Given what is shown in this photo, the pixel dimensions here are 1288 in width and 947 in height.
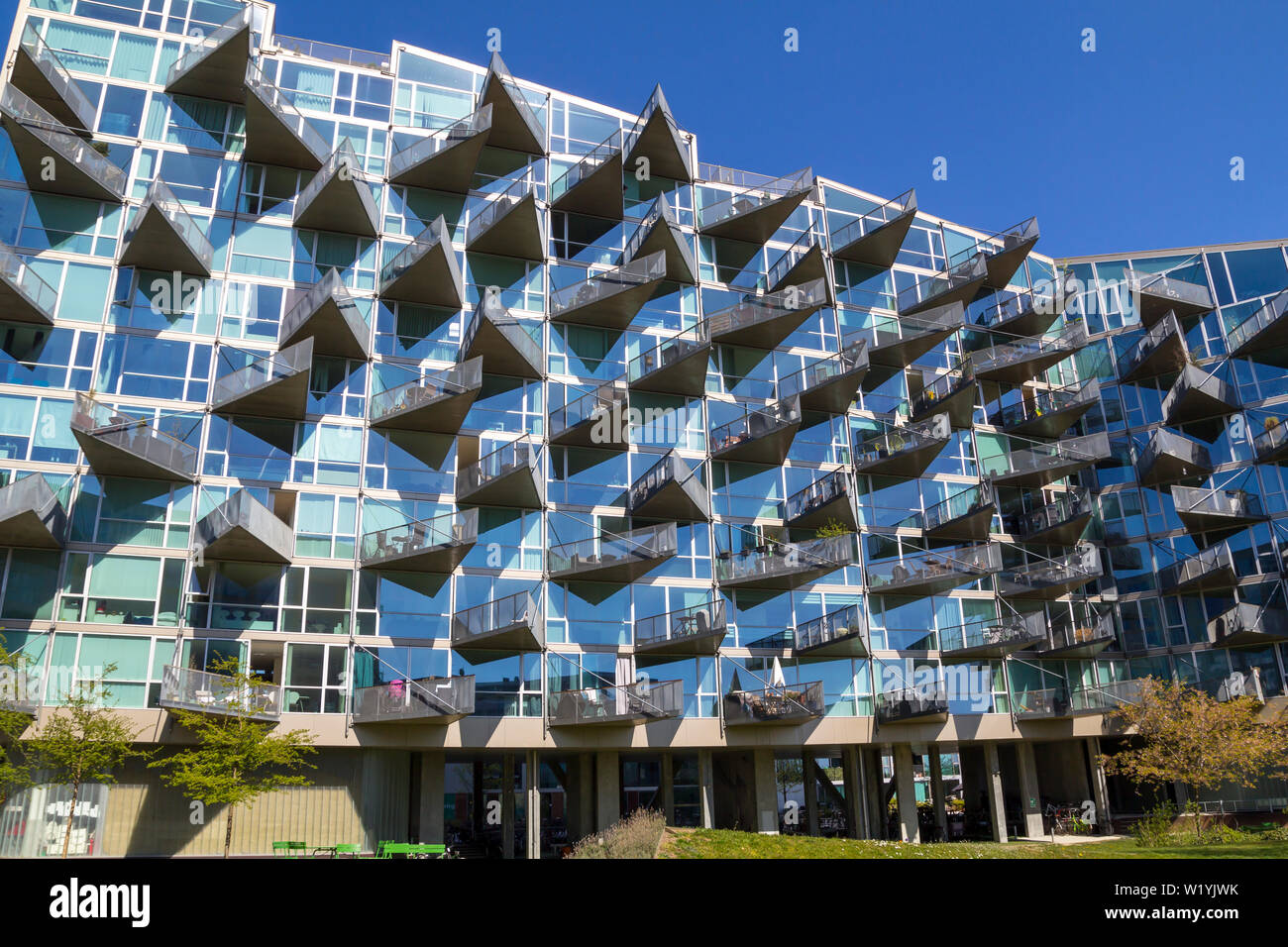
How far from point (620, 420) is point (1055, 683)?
19.2m

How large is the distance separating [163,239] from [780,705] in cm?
2260

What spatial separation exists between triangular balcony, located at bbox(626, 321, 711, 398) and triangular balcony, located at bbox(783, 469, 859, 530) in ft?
16.5

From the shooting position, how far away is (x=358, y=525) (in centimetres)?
2747

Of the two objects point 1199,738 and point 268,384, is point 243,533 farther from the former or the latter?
point 1199,738

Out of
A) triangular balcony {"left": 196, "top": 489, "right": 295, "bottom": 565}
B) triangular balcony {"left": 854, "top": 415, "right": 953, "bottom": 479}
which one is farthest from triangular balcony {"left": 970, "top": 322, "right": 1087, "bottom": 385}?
triangular balcony {"left": 196, "top": 489, "right": 295, "bottom": 565}

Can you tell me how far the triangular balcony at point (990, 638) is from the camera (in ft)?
107

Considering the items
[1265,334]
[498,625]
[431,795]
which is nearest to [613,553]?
[498,625]

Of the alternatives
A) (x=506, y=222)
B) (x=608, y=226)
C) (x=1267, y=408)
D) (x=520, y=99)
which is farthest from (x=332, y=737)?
(x=1267, y=408)

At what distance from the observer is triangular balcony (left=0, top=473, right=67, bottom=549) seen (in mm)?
22859

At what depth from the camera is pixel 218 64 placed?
2981 centimetres

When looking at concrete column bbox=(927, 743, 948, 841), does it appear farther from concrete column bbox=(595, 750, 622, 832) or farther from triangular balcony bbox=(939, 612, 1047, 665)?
concrete column bbox=(595, 750, 622, 832)

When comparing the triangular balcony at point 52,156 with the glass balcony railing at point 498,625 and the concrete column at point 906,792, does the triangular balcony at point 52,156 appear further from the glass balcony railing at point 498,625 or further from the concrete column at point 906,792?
the concrete column at point 906,792

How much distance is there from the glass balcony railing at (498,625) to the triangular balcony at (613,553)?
1.78 meters

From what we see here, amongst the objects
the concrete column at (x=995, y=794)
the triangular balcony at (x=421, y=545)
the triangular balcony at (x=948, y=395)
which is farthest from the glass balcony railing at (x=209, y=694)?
the triangular balcony at (x=948, y=395)
